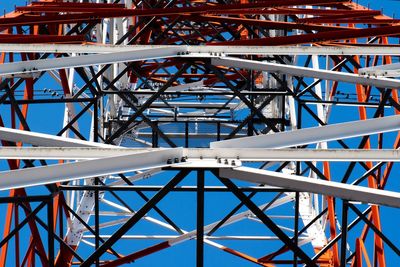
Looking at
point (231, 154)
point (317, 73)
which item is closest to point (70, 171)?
point (231, 154)

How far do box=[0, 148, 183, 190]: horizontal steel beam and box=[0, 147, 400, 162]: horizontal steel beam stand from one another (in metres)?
0.23

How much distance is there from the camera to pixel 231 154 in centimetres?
1316

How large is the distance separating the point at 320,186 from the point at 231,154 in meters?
1.37

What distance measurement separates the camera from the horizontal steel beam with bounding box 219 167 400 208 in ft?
41.0

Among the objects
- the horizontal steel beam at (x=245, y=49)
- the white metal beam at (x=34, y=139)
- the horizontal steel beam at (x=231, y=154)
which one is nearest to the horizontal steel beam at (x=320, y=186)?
the horizontal steel beam at (x=231, y=154)

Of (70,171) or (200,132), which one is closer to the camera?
(70,171)

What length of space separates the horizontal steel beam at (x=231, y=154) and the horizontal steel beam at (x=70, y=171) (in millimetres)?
234

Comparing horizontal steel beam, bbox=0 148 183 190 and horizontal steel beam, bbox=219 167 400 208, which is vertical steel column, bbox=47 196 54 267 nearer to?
horizontal steel beam, bbox=0 148 183 190

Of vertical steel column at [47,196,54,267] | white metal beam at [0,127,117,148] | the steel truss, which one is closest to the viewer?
the steel truss

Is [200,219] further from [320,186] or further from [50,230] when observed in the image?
[50,230]

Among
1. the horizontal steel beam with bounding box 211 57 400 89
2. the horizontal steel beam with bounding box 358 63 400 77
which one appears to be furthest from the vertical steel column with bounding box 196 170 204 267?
the horizontal steel beam with bounding box 358 63 400 77

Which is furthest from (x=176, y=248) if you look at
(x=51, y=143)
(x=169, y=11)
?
(x=51, y=143)

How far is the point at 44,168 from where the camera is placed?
12.4 metres

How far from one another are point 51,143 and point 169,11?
33.3ft
